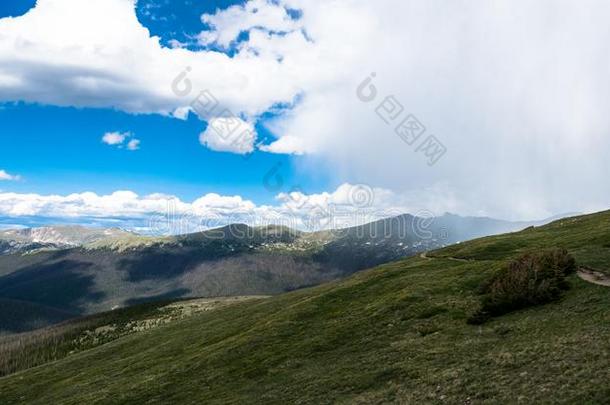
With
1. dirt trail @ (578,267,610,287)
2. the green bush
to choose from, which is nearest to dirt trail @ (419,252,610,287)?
dirt trail @ (578,267,610,287)

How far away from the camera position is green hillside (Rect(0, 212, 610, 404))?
25359 mm

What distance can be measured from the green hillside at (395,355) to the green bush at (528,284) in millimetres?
1193

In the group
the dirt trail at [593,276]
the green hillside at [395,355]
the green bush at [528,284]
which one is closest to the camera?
the green hillside at [395,355]

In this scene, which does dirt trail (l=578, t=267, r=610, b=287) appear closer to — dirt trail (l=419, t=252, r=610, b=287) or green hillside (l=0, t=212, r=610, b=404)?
dirt trail (l=419, t=252, r=610, b=287)

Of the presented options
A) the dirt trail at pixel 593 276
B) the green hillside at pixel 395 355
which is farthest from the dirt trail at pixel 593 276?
the green hillside at pixel 395 355

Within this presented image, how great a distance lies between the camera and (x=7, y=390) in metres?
76.0

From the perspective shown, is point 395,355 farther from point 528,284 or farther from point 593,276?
point 593,276

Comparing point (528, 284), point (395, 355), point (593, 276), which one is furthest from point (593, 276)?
point (395, 355)

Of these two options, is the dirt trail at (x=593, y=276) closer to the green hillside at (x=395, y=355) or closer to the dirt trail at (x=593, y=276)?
the dirt trail at (x=593, y=276)

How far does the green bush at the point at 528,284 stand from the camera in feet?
129

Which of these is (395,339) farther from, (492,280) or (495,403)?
(495,403)

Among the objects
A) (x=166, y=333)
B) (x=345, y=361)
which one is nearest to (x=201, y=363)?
→ (x=345, y=361)

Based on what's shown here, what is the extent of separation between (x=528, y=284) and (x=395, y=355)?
1411 cm

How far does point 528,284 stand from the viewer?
40312mm
